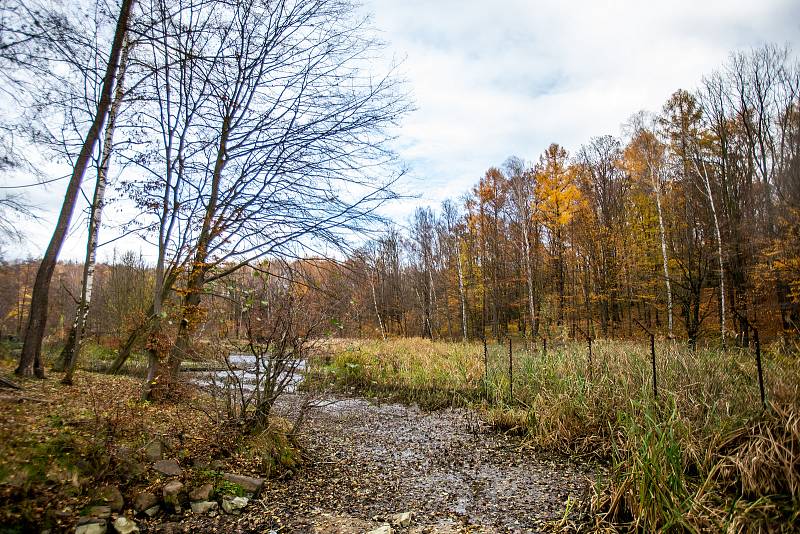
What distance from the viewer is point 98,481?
11.2 ft

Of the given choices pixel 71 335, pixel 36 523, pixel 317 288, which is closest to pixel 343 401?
pixel 317 288

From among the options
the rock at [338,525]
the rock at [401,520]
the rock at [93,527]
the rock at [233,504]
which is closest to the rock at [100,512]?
the rock at [93,527]

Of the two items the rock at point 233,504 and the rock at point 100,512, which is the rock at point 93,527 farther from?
the rock at point 233,504

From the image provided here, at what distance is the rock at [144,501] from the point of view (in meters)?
3.38

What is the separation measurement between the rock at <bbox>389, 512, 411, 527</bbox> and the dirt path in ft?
0.21

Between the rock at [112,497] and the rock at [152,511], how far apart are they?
20 centimetres

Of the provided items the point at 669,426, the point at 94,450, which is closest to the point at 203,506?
the point at 94,450

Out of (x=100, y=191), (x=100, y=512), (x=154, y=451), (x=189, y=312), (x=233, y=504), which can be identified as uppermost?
(x=100, y=191)

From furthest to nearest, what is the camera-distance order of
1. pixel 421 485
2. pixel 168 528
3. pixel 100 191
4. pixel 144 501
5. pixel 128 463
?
pixel 100 191 → pixel 421 485 → pixel 128 463 → pixel 144 501 → pixel 168 528

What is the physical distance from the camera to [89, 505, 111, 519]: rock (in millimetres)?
3109

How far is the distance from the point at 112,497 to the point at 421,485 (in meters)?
2.96

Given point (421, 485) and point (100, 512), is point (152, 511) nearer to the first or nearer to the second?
point (100, 512)

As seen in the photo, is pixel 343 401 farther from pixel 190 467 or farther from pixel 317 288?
pixel 190 467

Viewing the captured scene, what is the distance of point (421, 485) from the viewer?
4.55 metres
